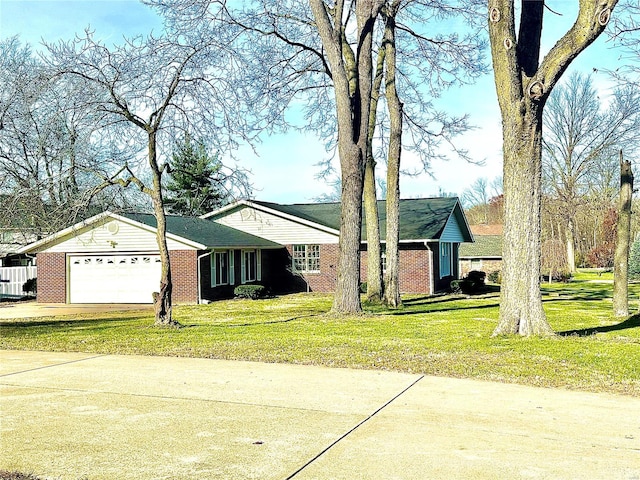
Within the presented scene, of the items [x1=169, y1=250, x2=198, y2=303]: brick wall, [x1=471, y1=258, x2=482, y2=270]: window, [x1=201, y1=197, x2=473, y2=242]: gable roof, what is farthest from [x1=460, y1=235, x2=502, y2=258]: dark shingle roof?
[x1=169, y1=250, x2=198, y2=303]: brick wall

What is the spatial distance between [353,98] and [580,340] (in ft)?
30.5

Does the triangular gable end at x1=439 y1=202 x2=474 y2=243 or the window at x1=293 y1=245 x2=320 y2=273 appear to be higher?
the triangular gable end at x1=439 y1=202 x2=474 y2=243

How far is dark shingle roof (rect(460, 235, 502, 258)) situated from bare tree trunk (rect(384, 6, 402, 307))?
19.4m

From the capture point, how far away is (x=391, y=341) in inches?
502

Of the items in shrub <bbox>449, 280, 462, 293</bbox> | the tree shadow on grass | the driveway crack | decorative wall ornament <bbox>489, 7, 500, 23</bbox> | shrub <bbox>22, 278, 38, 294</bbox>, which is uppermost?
decorative wall ornament <bbox>489, 7, 500, 23</bbox>

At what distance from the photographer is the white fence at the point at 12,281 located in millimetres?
30125

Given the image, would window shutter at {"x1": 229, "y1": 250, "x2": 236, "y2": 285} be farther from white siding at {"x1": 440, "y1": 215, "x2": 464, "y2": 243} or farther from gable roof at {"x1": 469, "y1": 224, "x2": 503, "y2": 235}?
gable roof at {"x1": 469, "y1": 224, "x2": 503, "y2": 235}

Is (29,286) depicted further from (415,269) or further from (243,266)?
(415,269)

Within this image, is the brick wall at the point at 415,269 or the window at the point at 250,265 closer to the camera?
the brick wall at the point at 415,269

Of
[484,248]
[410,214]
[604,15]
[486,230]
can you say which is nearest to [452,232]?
[410,214]

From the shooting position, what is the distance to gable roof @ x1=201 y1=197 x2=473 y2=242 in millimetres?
30219

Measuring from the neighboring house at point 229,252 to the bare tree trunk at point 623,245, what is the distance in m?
12.0

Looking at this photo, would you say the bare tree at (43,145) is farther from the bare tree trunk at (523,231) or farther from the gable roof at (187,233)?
the bare tree trunk at (523,231)

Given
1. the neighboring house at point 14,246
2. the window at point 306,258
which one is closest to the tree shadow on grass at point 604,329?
the window at point 306,258
